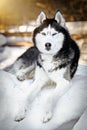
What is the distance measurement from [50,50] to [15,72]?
304 millimetres

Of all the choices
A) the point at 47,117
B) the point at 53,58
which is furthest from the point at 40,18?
the point at 47,117

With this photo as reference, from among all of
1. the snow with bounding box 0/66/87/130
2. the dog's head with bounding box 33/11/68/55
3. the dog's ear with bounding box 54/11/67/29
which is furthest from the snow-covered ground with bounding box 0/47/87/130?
the dog's ear with bounding box 54/11/67/29

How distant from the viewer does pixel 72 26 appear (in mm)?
2467

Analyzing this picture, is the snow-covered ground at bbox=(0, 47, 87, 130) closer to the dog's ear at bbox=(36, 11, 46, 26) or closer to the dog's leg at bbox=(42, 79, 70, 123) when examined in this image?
the dog's leg at bbox=(42, 79, 70, 123)

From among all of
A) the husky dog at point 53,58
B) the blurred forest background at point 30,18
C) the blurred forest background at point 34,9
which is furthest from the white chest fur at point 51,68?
the blurred forest background at point 34,9

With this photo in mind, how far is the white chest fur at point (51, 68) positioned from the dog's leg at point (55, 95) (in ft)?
0.12

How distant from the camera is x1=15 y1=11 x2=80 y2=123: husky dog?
2.42 metres

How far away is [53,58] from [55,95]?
0.81ft

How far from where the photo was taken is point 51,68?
2.47 meters

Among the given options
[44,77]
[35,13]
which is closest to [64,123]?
[44,77]

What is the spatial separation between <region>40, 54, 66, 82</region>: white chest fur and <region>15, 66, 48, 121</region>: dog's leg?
0.03 metres

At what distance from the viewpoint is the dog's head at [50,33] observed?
2.42m

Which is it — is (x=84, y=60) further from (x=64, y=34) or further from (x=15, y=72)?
(x=15, y=72)

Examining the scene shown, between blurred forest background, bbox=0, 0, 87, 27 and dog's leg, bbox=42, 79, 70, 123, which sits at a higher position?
blurred forest background, bbox=0, 0, 87, 27
